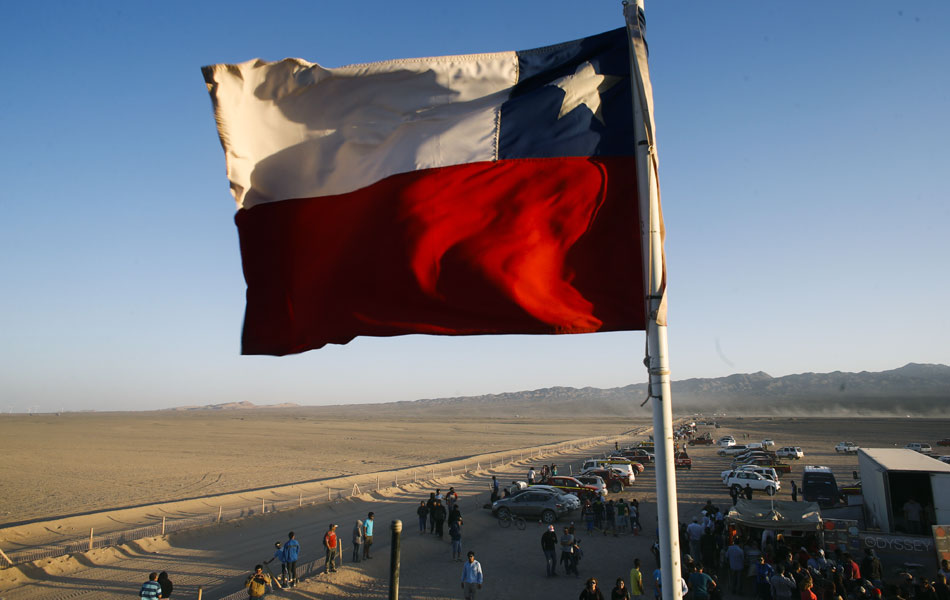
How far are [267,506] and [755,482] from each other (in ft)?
82.3

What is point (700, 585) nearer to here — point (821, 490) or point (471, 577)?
point (471, 577)

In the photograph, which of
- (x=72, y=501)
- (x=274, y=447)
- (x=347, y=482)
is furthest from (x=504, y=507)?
(x=274, y=447)

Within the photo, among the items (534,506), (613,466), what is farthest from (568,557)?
(613,466)

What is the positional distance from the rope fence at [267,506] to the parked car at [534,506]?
883cm

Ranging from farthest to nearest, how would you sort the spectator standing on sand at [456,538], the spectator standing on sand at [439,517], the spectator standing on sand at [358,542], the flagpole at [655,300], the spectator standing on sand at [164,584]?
the spectator standing on sand at [439,517] < the spectator standing on sand at [456,538] < the spectator standing on sand at [358,542] < the spectator standing on sand at [164,584] < the flagpole at [655,300]

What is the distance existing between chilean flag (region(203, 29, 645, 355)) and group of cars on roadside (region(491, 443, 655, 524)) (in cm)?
1947

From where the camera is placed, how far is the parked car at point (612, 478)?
30.5 m

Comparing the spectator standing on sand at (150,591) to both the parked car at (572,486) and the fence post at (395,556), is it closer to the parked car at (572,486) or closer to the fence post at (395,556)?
the fence post at (395,556)

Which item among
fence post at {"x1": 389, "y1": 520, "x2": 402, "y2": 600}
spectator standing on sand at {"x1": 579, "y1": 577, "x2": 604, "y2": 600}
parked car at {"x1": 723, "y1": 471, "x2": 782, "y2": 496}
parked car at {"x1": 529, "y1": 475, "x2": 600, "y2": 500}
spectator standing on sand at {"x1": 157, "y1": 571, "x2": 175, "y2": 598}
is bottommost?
parked car at {"x1": 723, "y1": 471, "x2": 782, "y2": 496}

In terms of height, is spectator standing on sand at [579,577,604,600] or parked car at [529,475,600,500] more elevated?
spectator standing on sand at [579,577,604,600]

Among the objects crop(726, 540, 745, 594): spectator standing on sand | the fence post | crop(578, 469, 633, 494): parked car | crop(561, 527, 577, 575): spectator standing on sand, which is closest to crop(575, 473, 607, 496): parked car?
crop(578, 469, 633, 494): parked car

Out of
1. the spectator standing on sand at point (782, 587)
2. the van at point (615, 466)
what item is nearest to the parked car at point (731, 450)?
the van at point (615, 466)

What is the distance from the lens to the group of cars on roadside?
75.6 feet

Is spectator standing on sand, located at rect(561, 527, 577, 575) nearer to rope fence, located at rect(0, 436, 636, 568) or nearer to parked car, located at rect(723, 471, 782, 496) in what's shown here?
rope fence, located at rect(0, 436, 636, 568)
